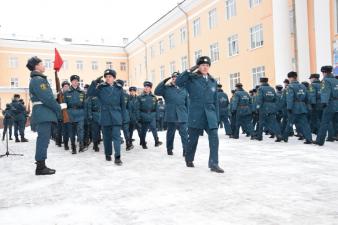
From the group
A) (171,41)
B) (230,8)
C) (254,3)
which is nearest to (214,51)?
(230,8)

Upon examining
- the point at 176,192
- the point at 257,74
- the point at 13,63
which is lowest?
the point at 176,192

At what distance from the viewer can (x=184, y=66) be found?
29953 millimetres

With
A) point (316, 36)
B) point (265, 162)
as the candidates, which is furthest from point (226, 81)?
point (265, 162)

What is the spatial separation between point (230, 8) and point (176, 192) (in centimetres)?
2077

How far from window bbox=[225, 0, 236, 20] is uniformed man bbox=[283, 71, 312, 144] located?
47.2 feet

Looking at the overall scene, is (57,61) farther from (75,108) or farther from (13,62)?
(13,62)

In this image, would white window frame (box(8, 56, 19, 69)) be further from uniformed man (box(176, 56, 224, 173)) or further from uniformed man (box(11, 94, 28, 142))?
uniformed man (box(176, 56, 224, 173))

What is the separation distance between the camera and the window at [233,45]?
22938 millimetres

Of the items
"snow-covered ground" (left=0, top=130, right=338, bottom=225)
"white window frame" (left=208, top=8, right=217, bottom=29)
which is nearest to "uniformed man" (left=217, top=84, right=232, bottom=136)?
"snow-covered ground" (left=0, top=130, right=338, bottom=225)

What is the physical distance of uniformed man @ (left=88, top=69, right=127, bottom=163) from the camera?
270 inches

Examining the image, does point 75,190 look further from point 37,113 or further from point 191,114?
Answer: point 191,114

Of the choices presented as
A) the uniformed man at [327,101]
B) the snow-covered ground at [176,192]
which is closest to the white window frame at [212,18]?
the uniformed man at [327,101]

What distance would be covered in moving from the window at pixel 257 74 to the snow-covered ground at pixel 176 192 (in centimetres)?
1385

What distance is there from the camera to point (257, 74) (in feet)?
69.0
